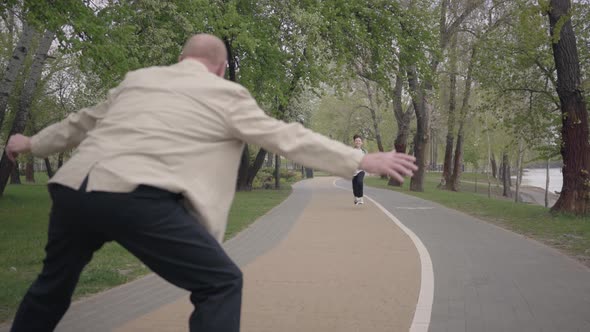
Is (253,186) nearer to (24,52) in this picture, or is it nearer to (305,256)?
(24,52)

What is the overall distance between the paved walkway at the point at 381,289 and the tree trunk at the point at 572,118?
4.94 metres

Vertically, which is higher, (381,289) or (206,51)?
(206,51)

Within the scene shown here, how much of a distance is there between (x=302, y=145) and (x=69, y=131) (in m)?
1.32

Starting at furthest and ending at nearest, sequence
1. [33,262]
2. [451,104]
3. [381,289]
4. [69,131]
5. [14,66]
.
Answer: [451,104] < [14,66] < [33,262] < [381,289] < [69,131]

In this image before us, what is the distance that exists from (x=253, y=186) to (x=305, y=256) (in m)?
23.5

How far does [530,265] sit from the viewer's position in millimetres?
7059

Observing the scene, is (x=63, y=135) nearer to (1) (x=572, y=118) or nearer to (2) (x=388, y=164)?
(2) (x=388, y=164)

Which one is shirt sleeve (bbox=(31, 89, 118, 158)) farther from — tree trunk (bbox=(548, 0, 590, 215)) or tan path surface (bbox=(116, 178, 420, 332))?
tree trunk (bbox=(548, 0, 590, 215))

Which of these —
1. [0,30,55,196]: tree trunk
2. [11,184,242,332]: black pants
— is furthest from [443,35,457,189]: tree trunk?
[11,184,242,332]: black pants

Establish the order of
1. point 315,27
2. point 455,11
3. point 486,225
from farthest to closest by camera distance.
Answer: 1. point 455,11
2. point 315,27
3. point 486,225

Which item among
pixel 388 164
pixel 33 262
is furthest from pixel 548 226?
pixel 388 164

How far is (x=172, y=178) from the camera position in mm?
2473

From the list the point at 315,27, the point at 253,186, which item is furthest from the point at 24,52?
the point at 253,186

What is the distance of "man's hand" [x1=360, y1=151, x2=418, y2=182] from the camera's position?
267 centimetres
